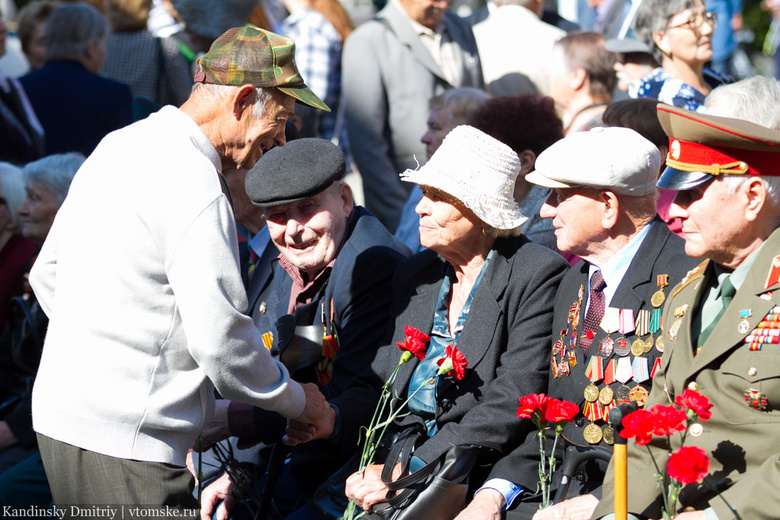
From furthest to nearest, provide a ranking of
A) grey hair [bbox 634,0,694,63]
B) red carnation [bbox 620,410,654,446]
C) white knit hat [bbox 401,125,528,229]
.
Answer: grey hair [bbox 634,0,694,63] < white knit hat [bbox 401,125,528,229] < red carnation [bbox 620,410,654,446]

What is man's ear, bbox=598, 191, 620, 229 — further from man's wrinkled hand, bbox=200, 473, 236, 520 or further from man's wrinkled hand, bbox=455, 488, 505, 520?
man's wrinkled hand, bbox=200, 473, 236, 520

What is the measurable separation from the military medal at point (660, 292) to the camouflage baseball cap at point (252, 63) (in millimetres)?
1407

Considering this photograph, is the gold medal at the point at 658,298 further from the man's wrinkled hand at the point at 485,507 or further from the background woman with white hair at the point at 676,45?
the background woman with white hair at the point at 676,45

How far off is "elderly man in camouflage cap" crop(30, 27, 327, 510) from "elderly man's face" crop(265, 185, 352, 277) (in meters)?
0.95

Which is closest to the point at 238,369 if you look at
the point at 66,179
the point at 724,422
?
the point at 724,422

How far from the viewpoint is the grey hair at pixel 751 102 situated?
3396 mm

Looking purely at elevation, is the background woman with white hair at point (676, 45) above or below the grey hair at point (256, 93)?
below

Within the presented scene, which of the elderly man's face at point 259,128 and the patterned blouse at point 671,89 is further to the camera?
the patterned blouse at point 671,89

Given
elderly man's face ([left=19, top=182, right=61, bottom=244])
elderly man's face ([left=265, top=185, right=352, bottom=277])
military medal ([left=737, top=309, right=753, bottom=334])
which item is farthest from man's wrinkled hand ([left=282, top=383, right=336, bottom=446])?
elderly man's face ([left=19, top=182, right=61, bottom=244])

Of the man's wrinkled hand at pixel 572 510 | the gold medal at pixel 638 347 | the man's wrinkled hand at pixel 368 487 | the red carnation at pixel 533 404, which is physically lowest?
the man's wrinkled hand at pixel 368 487

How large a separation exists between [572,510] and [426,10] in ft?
14.6

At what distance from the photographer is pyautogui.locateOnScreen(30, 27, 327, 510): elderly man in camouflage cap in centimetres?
292

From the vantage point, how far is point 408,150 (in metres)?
6.77

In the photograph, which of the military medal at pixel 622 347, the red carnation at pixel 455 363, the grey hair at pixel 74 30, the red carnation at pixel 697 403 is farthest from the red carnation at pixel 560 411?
the grey hair at pixel 74 30
